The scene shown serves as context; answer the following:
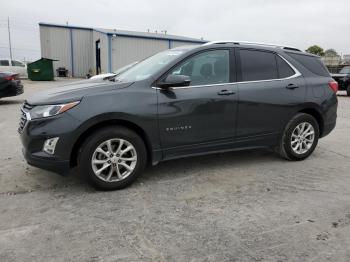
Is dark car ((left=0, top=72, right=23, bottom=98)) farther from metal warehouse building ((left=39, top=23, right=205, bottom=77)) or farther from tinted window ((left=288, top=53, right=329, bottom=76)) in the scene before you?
metal warehouse building ((left=39, top=23, right=205, bottom=77))

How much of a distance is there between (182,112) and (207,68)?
72cm

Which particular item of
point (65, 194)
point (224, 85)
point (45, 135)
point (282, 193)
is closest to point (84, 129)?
point (45, 135)

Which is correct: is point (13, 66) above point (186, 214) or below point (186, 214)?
above

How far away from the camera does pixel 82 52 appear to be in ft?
115

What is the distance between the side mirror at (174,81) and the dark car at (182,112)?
1 centimetres

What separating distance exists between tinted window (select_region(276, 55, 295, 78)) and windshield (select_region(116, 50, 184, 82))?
1.51 m

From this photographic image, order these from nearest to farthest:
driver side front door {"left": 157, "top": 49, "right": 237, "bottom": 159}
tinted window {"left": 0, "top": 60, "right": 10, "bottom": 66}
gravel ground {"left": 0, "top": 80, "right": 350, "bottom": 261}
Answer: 1. gravel ground {"left": 0, "top": 80, "right": 350, "bottom": 261}
2. driver side front door {"left": 157, "top": 49, "right": 237, "bottom": 159}
3. tinted window {"left": 0, "top": 60, "right": 10, "bottom": 66}

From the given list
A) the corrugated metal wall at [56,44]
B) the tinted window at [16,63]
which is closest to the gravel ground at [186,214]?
the tinted window at [16,63]

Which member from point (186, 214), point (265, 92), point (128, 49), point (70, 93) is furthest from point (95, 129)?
point (128, 49)

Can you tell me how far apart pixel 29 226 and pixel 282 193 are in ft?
8.90

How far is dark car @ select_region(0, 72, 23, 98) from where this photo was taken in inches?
465

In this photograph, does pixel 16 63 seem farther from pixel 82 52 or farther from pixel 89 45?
pixel 89 45

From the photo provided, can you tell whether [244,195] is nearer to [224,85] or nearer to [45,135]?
[224,85]

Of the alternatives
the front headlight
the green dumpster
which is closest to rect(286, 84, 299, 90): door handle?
the front headlight
